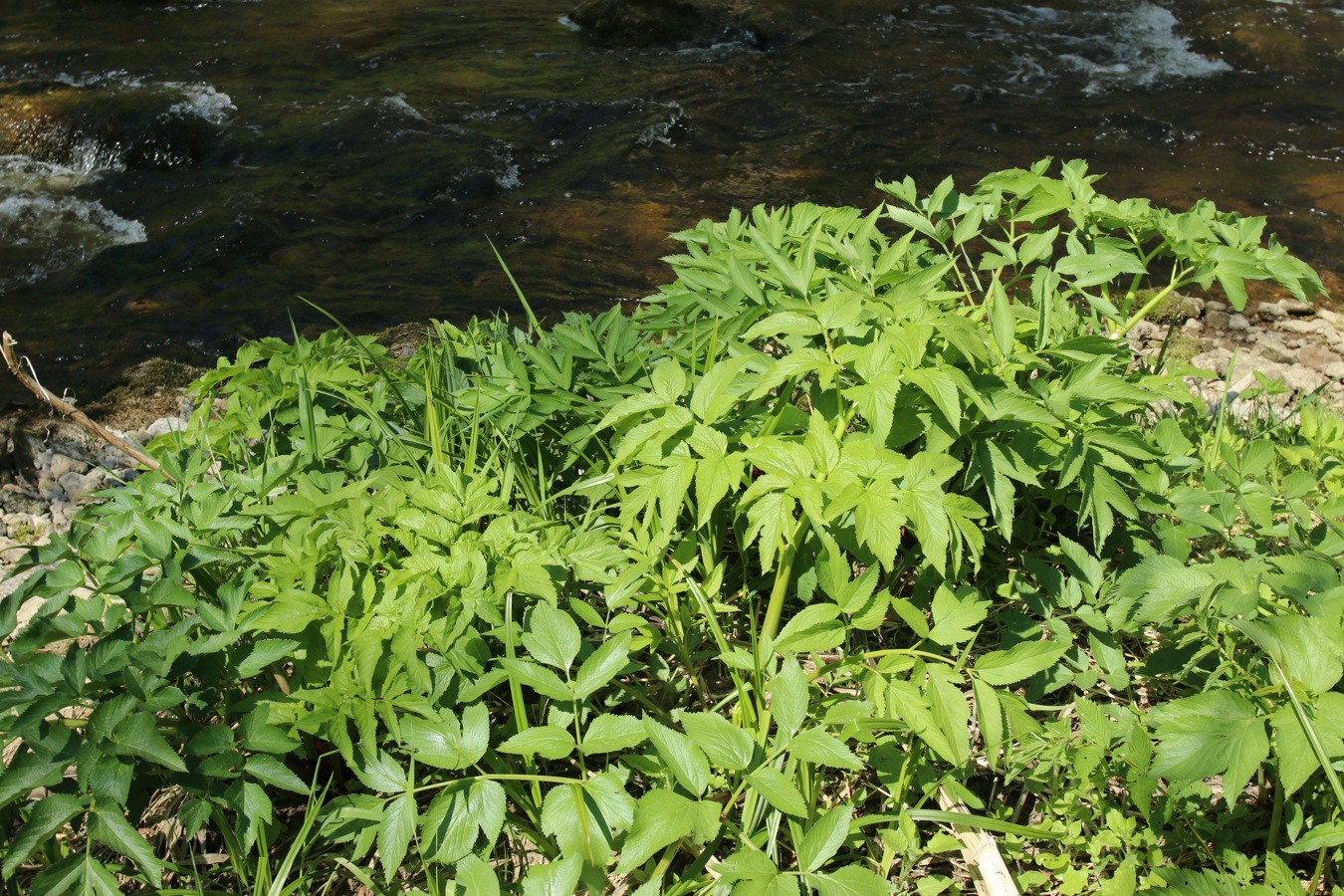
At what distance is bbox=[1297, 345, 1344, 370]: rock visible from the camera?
15.8 ft

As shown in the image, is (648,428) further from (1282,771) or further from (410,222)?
(410,222)

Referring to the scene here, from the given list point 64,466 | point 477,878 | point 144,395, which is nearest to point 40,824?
point 477,878

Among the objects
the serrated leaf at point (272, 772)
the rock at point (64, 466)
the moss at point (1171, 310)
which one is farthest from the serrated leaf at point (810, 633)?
the moss at point (1171, 310)

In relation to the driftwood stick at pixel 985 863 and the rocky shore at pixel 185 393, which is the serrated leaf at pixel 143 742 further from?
the rocky shore at pixel 185 393

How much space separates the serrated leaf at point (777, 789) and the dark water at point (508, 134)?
14.5 ft

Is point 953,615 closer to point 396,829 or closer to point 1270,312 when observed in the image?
point 396,829

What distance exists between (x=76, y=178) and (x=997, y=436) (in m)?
7.68

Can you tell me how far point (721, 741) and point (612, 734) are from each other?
17cm

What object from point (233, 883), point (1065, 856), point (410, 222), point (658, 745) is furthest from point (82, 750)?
point (410, 222)

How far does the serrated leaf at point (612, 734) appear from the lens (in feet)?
5.28

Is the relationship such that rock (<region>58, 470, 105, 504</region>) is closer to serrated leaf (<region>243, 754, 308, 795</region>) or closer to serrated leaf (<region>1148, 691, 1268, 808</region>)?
serrated leaf (<region>243, 754, 308, 795</region>)

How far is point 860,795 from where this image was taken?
6.33ft

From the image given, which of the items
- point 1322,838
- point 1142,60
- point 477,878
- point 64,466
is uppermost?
point 1322,838

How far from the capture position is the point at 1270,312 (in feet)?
17.5
